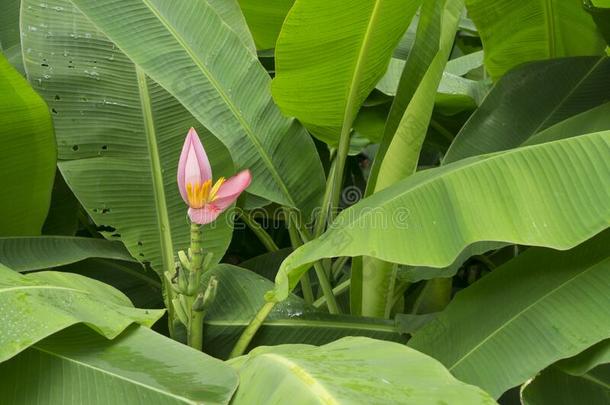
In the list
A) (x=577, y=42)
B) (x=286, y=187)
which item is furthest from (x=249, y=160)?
(x=577, y=42)

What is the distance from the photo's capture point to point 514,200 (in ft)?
2.18

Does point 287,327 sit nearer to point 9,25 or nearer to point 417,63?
point 417,63

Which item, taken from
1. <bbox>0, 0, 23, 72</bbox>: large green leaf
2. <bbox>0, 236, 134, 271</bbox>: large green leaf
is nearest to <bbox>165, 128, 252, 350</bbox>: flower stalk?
<bbox>0, 236, 134, 271</bbox>: large green leaf

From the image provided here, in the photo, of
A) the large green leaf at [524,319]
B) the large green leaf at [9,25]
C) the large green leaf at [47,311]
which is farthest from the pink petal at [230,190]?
the large green leaf at [9,25]

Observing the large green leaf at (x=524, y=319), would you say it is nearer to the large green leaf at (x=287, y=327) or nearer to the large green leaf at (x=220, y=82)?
the large green leaf at (x=287, y=327)

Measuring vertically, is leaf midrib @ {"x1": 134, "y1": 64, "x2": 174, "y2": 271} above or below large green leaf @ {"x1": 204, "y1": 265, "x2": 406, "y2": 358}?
above

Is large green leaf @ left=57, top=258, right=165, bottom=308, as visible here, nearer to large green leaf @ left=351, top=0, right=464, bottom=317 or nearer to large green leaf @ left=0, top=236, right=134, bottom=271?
large green leaf @ left=0, top=236, right=134, bottom=271

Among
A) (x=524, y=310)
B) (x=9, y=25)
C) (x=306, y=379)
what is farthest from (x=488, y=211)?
(x=9, y=25)

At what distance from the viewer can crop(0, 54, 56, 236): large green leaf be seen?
863 mm

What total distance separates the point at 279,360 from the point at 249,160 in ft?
1.29

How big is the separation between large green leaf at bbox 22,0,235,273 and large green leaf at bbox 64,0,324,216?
7cm

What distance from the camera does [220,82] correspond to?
3.12ft

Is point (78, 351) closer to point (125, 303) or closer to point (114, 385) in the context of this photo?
point (114, 385)

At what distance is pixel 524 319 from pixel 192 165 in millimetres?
364
